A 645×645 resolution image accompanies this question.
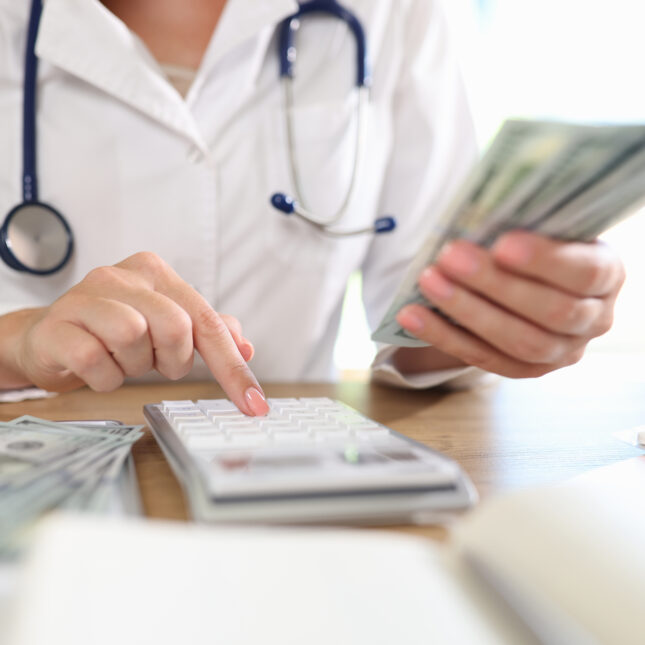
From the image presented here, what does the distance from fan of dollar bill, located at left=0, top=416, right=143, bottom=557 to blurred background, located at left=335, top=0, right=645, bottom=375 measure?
202 cm

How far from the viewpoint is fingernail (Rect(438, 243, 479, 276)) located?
0.43 metres

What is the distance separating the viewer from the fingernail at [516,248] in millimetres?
401

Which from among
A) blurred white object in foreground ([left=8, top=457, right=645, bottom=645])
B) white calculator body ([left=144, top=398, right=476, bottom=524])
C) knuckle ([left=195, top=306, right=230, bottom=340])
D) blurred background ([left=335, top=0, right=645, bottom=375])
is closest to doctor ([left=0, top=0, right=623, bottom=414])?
knuckle ([left=195, top=306, right=230, bottom=340])

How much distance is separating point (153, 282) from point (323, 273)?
386mm

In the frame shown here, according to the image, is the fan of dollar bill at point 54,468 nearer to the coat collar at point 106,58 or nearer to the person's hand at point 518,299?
the person's hand at point 518,299

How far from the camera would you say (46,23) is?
2.38 feet

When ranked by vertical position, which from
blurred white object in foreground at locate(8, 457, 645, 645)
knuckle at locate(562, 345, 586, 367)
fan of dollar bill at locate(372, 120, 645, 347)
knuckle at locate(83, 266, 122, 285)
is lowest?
knuckle at locate(562, 345, 586, 367)

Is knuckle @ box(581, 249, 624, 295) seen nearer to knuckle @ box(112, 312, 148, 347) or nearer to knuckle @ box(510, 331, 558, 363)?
knuckle @ box(510, 331, 558, 363)

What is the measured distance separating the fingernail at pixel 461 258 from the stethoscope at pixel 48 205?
36 centimetres

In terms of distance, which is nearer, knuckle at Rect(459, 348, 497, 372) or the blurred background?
knuckle at Rect(459, 348, 497, 372)

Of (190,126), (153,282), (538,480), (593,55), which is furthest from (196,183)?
(593,55)

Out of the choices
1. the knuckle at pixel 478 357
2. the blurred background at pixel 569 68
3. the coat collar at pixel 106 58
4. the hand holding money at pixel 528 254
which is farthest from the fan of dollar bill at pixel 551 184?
the blurred background at pixel 569 68

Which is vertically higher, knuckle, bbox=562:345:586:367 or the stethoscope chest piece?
knuckle, bbox=562:345:586:367

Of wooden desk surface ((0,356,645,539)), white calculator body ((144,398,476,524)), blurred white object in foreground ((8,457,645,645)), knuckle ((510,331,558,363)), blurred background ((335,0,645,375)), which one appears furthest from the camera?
blurred background ((335,0,645,375))
